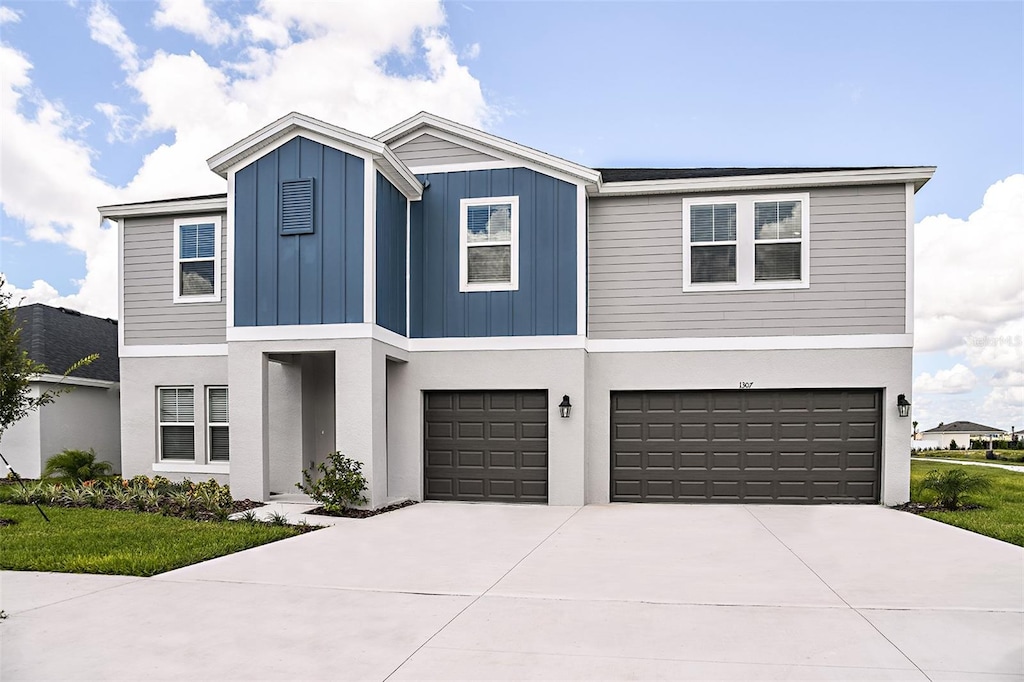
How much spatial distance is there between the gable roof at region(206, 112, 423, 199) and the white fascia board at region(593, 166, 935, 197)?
3663 mm

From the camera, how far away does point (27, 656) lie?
4.84 metres

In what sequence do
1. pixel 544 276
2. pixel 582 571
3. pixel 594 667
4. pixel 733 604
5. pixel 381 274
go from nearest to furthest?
1. pixel 594 667
2. pixel 733 604
3. pixel 582 571
4. pixel 381 274
5. pixel 544 276

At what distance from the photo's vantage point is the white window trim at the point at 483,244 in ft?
43.2

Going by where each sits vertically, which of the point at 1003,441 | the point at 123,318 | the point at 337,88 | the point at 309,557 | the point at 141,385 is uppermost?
the point at 337,88

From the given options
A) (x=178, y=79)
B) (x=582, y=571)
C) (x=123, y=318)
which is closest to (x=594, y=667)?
(x=582, y=571)

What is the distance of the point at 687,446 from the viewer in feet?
43.7

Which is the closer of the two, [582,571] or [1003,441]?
[582,571]

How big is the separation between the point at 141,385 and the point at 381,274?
5989mm

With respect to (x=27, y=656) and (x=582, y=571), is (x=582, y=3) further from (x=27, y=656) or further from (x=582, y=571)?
(x=27, y=656)

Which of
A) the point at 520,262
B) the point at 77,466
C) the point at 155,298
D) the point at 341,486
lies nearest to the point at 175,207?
the point at 155,298

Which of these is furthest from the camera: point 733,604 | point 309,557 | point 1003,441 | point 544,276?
point 1003,441

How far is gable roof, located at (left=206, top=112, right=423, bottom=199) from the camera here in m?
11.6

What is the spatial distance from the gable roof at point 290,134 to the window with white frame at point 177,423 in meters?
4.60

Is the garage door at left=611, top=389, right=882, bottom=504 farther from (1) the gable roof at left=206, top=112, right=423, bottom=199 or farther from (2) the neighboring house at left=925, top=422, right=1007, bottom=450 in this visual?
(2) the neighboring house at left=925, top=422, right=1007, bottom=450
